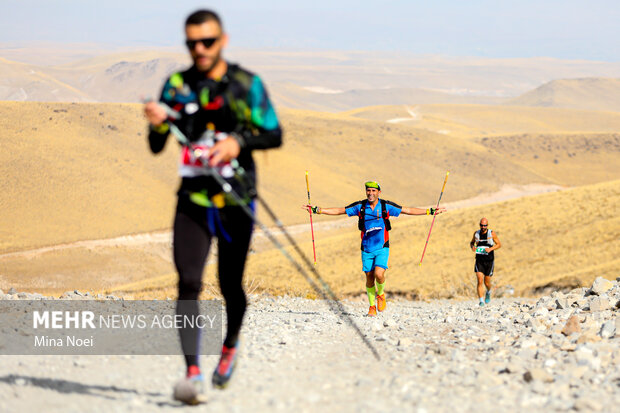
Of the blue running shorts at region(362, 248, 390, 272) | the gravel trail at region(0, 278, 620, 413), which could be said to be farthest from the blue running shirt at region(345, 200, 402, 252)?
the gravel trail at region(0, 278, 620, 413)

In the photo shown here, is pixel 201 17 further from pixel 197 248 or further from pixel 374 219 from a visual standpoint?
pixel 374 219

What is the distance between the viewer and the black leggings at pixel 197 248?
4602 mm

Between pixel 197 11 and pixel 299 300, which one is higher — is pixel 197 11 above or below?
above

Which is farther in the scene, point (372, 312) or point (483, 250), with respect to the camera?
point (483, 250)

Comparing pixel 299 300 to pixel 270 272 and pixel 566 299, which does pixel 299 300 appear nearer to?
pixel 566 299

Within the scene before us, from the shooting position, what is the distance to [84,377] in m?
5.55

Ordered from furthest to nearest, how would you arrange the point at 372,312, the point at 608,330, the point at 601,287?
the point at 601,287, the point at 372,312, the point at 608,330

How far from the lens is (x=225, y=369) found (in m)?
5.07

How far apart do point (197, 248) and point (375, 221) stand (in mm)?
6308

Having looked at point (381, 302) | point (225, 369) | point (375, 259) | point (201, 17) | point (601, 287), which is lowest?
point (381, 302)

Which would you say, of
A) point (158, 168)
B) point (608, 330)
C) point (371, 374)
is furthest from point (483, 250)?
point (158, 168)

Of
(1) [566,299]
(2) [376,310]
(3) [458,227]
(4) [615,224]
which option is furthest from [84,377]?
(3) [458,227]

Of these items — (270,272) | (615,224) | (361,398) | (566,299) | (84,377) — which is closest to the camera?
(361,398)

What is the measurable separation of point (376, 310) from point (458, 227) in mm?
22414
